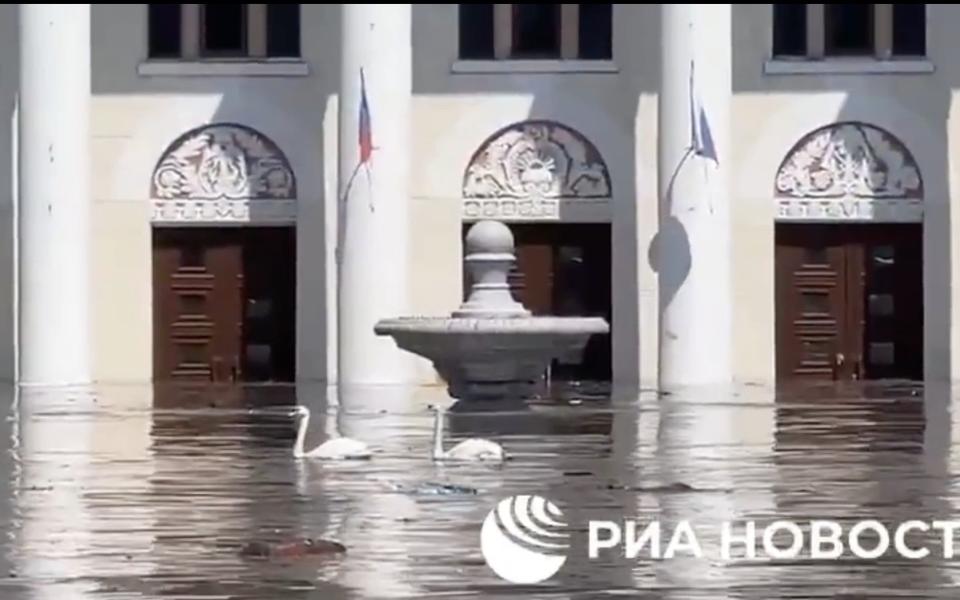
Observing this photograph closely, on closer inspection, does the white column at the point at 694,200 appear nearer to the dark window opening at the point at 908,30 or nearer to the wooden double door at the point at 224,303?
the dark window opening at the point at 908,30

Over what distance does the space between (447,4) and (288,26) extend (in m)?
2.42

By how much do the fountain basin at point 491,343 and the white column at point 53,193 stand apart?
479 inches

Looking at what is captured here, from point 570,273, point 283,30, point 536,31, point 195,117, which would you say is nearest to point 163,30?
point 195,117

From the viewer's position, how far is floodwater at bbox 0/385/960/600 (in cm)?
1015

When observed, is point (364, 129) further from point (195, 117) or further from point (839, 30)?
point (839, 30)

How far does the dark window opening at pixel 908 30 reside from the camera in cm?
3372

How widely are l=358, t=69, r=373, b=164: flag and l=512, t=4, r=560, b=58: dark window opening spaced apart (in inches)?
127

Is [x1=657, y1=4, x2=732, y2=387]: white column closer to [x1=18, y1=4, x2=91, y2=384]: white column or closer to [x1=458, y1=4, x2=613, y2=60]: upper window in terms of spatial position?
[x1=458, y1=4, x2=613, y2=60]: upper window

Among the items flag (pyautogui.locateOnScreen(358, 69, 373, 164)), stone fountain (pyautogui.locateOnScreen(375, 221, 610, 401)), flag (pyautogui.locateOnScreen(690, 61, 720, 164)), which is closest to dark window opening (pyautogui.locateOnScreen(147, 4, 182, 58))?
flag (pyautogui.locateOnScreen(358, 69, 373, 164))

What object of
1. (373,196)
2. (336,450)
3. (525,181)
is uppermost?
(525,181)

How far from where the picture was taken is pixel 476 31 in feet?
112

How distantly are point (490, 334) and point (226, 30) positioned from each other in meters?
15.5

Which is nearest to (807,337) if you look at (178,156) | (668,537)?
(178,156)

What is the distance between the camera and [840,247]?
34.1 metres
